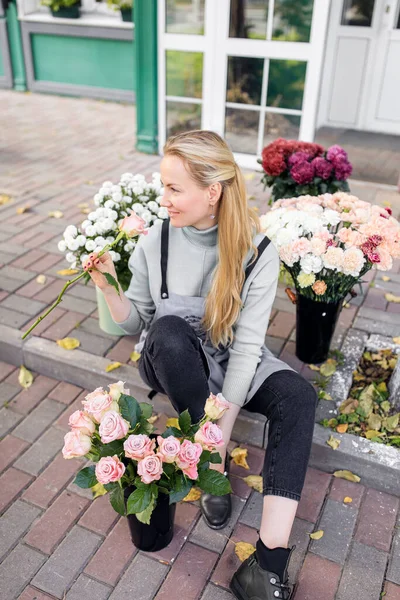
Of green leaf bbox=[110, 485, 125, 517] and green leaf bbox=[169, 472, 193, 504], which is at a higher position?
green leaf bbox=[169, 472, 193, 504]

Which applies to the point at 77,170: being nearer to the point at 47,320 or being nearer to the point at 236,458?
the point at 47,320

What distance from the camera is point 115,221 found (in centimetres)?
244

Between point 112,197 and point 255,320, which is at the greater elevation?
point 112,197

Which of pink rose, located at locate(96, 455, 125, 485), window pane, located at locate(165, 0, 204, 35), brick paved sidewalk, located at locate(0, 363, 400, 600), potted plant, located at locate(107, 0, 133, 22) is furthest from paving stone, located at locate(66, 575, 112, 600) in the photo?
potted plant, located at locate(107, 0, 133, 22)

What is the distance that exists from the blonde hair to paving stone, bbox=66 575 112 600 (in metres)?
0.88

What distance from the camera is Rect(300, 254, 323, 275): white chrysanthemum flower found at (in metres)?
2.16

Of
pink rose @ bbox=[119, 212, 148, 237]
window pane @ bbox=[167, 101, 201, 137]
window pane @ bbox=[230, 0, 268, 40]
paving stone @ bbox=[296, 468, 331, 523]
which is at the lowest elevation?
paving stone @ bbox=[296, 468, 331, 523]

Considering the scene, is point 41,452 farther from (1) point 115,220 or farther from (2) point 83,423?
(1) point 115,220

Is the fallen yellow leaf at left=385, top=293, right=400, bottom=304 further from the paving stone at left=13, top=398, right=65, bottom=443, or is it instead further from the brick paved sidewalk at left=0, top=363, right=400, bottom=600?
the paving stone at left=13, top=398, right=65, bottom=443

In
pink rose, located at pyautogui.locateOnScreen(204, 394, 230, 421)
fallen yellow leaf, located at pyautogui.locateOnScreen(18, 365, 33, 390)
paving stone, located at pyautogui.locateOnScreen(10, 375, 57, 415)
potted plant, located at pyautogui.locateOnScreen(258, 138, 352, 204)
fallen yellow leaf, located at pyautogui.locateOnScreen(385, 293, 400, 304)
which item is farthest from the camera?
fallen yellow leaf, located at pyautogui.locateOnScreen(385, 293, 400, 304)

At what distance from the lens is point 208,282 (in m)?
1.99

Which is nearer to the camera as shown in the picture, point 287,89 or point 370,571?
point 370,571

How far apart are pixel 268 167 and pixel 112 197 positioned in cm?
108

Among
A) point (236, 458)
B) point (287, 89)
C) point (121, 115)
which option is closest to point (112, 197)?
point (236, 458)
